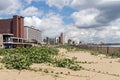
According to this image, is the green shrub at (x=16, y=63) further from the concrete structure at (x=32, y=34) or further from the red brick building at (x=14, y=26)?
the concrete structure at (x=32, y=34)

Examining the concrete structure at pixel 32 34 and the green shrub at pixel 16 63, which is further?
the concrete structure at pixel 32 34

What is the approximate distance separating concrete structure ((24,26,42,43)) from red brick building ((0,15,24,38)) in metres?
11.4

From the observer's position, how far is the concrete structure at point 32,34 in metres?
109

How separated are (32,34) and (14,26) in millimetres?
22730

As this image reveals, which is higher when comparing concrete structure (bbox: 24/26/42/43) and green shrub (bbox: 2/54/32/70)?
concrete structure (bbox: 24/26/42/43)

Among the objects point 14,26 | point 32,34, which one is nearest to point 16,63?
point 14,26

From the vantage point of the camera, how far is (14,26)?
94.6 meters

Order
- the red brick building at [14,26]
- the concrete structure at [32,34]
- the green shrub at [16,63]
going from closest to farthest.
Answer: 1. the green shrub at [16,63]
2. the red brick building at [14,26]
3. the concrete structure at [32,34]

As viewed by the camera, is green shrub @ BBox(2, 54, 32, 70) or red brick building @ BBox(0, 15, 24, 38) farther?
red brick building @ BBox(0, 15, 24, 38)

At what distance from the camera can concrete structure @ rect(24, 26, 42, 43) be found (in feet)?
357

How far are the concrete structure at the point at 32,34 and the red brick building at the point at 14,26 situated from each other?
11426 millimetres

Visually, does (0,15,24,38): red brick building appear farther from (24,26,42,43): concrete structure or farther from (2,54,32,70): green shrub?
(2,54,32,70): green shrub

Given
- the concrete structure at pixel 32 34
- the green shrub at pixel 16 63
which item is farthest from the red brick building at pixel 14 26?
the green shrub at pixel 16 63

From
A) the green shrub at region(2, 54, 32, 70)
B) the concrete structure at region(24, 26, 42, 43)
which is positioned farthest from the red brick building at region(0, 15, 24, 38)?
the green shrub at region(2, 54, 32, 70)
